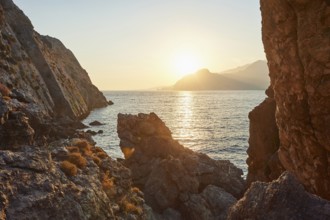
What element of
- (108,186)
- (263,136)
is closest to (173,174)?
(263,136)

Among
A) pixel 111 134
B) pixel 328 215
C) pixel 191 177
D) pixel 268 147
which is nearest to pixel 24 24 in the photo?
pixel 111 134

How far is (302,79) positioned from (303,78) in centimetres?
11

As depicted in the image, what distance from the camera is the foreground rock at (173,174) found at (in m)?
39.5

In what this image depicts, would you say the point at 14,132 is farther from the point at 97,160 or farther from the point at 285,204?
the point at 285,204

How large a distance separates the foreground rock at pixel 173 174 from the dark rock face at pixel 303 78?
1635cm

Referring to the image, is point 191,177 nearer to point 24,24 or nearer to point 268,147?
point 268,147

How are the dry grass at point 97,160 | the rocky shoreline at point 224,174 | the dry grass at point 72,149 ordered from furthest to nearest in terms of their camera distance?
the dry grass at point 97,160 < the dry grass at point 72,149 < the rocky shoreline at point 224,174

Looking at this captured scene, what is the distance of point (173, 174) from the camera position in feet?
139

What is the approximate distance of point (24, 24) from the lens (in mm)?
114562

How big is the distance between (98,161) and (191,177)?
625 inches

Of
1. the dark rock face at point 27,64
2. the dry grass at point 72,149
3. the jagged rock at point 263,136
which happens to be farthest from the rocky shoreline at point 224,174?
the dark rock face at point 27,64

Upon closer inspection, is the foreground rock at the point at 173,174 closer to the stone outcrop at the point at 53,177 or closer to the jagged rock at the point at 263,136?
the jagged rock at the point at 263,136

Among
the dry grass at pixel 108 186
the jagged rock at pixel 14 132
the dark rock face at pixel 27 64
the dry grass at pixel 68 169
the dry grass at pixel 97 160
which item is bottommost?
the dry grass at pixel 108 186

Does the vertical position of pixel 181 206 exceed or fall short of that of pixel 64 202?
it falls short
